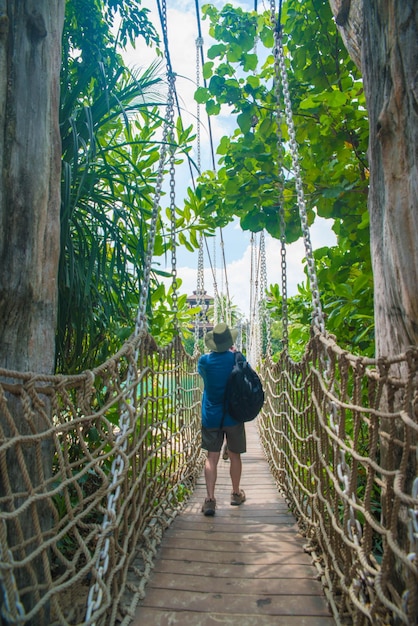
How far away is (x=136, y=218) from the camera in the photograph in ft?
5.85

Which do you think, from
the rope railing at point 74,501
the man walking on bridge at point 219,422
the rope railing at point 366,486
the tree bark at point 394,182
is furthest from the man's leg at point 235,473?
the tree bark at point 394,182

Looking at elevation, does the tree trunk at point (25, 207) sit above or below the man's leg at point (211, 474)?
above

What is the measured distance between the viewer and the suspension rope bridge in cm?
81

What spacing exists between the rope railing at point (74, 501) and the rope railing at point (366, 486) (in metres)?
0.55

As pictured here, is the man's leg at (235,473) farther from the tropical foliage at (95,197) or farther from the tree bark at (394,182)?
the tree bark at (394,182)

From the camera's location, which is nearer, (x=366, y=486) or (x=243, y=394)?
(x=366, y=486)

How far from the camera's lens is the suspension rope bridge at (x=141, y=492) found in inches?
31.8

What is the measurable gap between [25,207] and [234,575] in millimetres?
1199

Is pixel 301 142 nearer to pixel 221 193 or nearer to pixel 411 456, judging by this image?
pixel 221 193

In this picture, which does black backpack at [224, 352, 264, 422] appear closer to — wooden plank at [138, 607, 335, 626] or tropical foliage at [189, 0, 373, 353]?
tropical foliage at [189, 0, 373, 353]

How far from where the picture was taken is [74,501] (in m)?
1.55

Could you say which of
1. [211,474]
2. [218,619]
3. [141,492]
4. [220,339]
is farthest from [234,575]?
[220,339]

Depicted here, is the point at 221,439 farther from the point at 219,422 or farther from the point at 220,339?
the point at 220,339

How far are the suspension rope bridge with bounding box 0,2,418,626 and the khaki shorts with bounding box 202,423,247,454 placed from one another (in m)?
0.26
